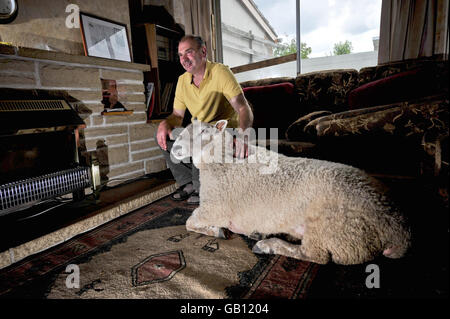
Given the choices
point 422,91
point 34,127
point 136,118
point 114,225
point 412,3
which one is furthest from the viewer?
point 136,118

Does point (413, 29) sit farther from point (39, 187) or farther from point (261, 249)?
point (39, 187)

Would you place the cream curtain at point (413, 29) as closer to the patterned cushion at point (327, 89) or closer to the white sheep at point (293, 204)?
the patterned cushion at point (327, 89)

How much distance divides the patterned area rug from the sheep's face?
54cm

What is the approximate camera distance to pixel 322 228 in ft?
3.76

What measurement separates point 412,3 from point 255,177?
9.74ft

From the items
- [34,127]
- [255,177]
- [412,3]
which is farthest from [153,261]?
[412,3]

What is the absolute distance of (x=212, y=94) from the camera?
85.6 inches

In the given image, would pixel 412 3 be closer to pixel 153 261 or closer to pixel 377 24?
pixel 377 24

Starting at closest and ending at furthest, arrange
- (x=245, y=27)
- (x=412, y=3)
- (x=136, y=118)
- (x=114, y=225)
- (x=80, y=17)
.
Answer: (x=114, y=225), (x=80, y=17), (x=412, y=3), (x=136, y=118), (x=245, y=27)

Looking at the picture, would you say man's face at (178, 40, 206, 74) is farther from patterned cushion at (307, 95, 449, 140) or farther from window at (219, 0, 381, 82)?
window at (219, 0, 381, 82)

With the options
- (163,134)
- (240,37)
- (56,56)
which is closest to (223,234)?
(163,134)

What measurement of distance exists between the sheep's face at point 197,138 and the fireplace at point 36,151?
96cm

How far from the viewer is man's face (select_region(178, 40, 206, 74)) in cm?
205

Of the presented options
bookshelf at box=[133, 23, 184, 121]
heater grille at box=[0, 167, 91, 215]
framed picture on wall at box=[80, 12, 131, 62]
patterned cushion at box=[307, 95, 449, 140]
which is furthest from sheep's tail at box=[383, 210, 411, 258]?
bookshelf at box=[133, 23, 184, 121]
